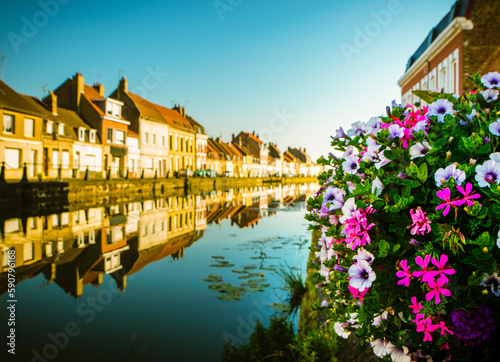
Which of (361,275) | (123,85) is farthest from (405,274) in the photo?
(123,85)

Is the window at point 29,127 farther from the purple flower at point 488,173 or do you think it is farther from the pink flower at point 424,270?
the purple flower at point 488,173

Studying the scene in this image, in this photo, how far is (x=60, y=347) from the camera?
Answer: 500 cm

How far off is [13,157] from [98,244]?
23.3 m

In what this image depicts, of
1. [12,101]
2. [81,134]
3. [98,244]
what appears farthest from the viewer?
[81,134]

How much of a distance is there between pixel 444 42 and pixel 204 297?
20.1 meters

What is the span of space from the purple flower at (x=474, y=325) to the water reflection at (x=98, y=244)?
5665mm

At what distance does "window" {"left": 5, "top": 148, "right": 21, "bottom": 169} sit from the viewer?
95.1ft

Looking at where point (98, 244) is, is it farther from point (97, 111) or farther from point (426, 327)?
point (97, 111)

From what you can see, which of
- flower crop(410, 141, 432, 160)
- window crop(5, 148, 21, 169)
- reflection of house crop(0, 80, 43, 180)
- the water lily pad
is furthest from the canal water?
window crop(5, 148, 21, 169)

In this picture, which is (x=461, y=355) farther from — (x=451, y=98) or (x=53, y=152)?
(x=53, y=152)

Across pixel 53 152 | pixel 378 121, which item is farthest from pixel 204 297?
pixel 53 152

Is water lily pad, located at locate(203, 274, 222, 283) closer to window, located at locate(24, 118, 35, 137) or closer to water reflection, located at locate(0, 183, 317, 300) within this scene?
water reflection, located at locate(0, 183, 317, 300)

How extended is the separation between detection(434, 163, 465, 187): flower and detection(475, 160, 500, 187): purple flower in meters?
0.06

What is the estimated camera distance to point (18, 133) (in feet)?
96.9
